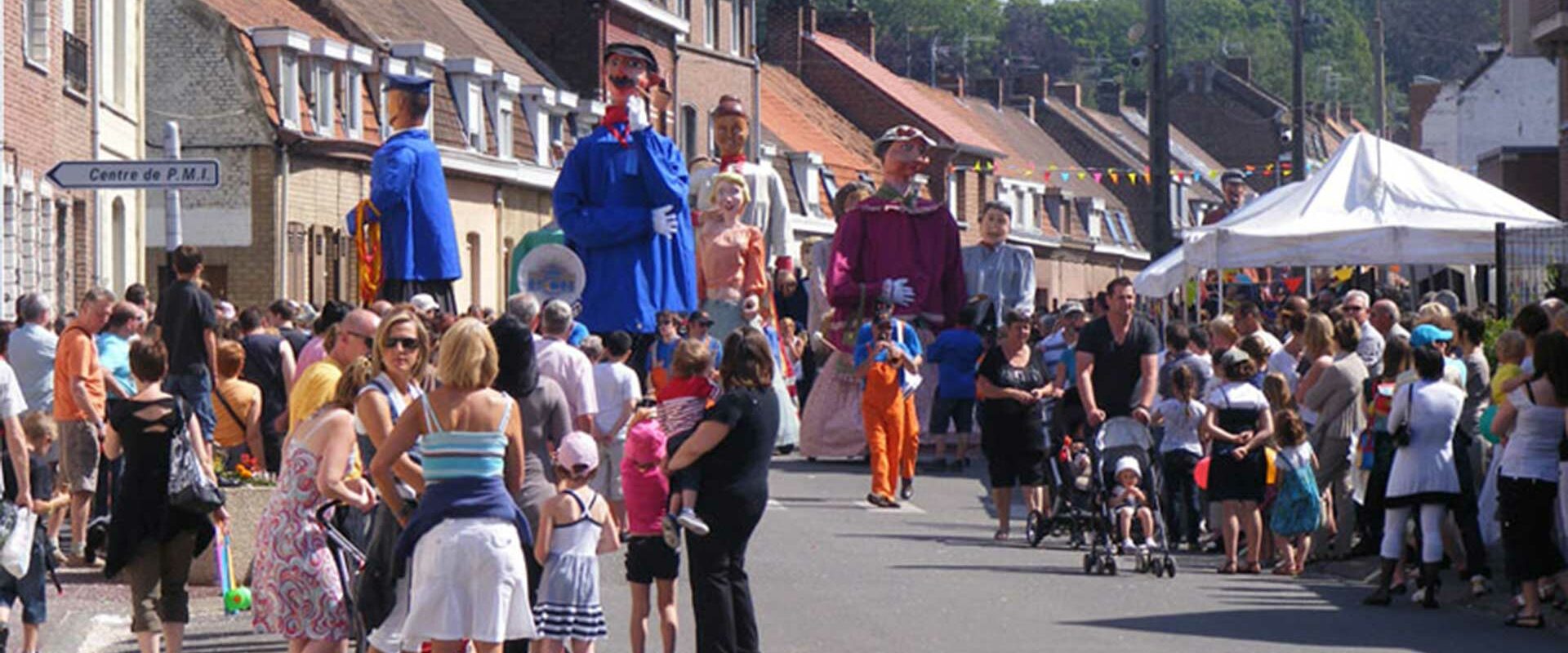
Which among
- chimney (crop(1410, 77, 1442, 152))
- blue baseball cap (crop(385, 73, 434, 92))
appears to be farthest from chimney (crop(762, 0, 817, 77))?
blue baseball cap (crop(385, 73, 434, 92))

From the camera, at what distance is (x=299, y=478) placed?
440 inches

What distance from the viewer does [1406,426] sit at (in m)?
16.0

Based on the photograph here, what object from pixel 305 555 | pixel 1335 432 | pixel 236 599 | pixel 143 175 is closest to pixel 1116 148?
pixel 143 175

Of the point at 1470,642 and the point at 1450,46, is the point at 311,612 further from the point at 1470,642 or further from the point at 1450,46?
the point at 1450,46

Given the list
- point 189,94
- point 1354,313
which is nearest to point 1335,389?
point 1354,313

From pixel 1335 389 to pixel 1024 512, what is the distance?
456 cm

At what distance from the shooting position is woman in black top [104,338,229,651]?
12.4m

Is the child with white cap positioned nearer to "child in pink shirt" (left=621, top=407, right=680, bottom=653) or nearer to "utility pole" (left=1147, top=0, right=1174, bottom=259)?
"child in pink shirt" (left=621, top=407, right=680, bottom=653)

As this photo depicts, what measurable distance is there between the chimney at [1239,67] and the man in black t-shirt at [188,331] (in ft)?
319

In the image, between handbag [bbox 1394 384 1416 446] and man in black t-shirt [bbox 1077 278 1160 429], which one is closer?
handbag [bbox 1394 384 1416 446]

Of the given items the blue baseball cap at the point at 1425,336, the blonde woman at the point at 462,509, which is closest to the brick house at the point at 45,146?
the blue baseball cap at the point at 1425,336

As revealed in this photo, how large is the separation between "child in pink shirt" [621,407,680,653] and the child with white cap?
108cm

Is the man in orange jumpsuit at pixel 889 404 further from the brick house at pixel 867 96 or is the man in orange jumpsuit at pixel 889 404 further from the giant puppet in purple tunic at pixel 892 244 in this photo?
the brick house at pixel 867 96

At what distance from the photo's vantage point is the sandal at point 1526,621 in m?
14.9
